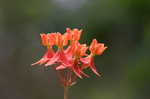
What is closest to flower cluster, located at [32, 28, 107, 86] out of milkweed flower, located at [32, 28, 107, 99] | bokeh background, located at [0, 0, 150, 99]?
milkweed flower, located at [32, 28, 107, 99]

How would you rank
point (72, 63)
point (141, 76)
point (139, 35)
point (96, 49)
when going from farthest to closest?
point (139, 35), point (141, 76), point (96, 49), point (72, 63)

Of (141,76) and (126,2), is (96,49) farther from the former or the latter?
(126,2)

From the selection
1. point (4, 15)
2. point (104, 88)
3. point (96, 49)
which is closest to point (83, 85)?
point (104, 88)

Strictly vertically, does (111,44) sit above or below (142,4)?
below

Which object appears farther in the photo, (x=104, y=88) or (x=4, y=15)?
(x=4, y=15)

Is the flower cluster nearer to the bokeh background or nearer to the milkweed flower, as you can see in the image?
the milkweed flower

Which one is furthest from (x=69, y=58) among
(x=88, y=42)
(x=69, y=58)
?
(x=88, y=42)

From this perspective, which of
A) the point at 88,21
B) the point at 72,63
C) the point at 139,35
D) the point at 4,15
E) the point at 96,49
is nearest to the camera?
the point at 72,63

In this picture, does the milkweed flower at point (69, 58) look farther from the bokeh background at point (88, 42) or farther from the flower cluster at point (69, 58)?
the bokeh background at point (88, 42)

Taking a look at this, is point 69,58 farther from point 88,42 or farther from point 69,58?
point 88,42
